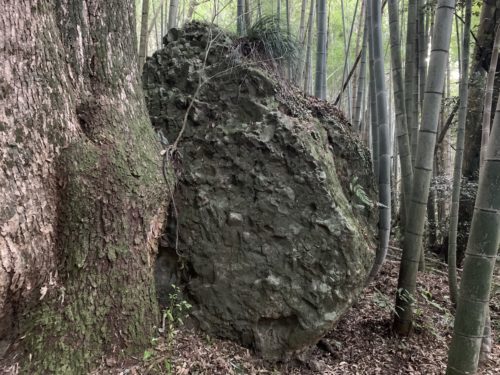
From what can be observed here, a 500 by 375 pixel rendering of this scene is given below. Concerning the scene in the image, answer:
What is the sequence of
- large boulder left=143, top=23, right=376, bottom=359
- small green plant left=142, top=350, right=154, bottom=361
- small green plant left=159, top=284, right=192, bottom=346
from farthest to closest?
large boulder left=143, top=23, right=376, bottom=359
small green plant left=159, top=284, right=192, bottom=346
small green plant left=142, top=350, right=154, bottom=361

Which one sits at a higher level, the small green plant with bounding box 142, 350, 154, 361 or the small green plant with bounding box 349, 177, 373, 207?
the small green plant with bounding box 349, 177, 373, 207

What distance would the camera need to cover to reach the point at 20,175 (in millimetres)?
1548

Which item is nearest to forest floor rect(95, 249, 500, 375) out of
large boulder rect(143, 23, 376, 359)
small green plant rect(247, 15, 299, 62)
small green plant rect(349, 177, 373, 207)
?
large boulder rect(143, 23, 376, 359)

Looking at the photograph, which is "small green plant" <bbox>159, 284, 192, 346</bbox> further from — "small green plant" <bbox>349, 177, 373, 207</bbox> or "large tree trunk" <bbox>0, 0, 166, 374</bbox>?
"small green plant" <bbox>349, 177, 373, 207</bbox>

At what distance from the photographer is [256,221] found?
2363 mm

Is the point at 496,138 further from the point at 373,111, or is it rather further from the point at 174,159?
the point at 174,159

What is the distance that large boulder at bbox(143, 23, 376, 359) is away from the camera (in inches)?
90.1

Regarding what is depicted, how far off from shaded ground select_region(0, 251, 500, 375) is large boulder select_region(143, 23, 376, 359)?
0.14 m

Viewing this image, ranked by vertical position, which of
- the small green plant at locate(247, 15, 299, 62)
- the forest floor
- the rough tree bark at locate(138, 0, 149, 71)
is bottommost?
the forest floor

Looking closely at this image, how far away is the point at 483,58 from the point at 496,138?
327 centimetres

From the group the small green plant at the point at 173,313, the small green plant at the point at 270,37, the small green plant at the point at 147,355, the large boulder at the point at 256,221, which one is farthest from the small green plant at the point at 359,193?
the small green plant at the point at 147,355

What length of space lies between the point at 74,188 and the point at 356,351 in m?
2.15

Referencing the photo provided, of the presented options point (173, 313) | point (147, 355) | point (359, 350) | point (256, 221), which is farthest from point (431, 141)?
point (147, 355)

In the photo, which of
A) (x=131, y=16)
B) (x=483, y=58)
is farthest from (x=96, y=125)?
(x=483, y=58)
